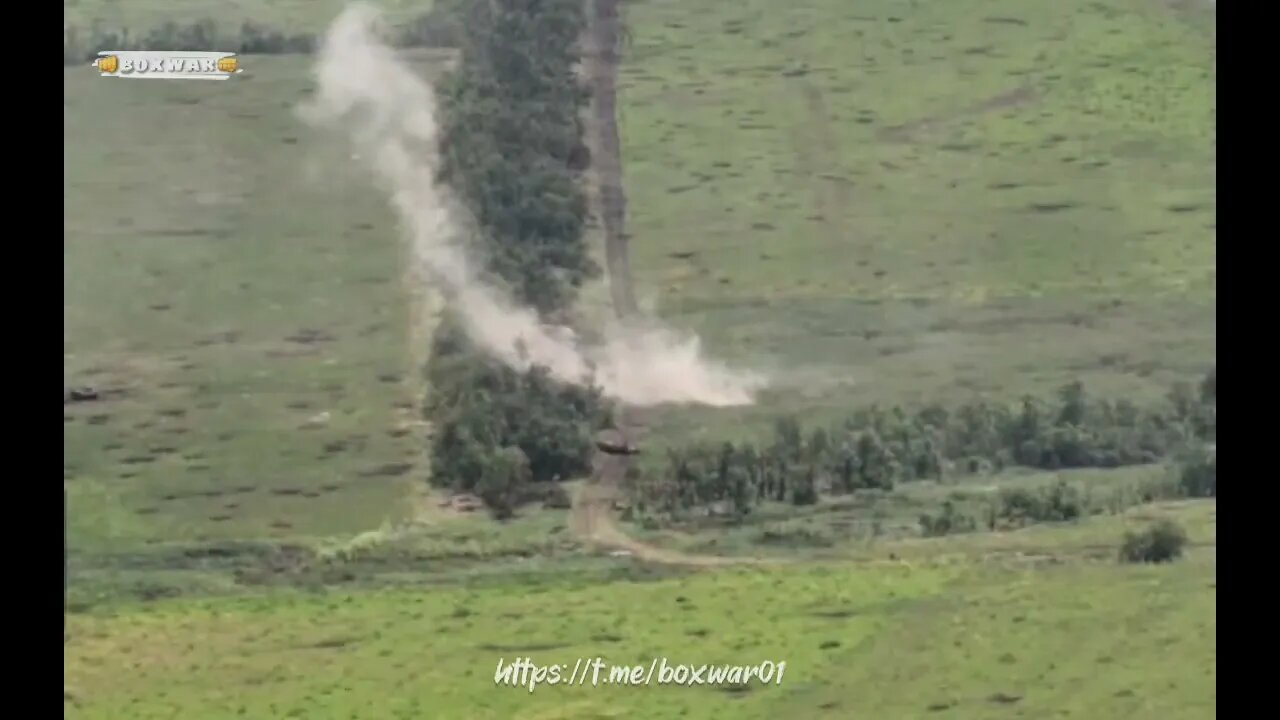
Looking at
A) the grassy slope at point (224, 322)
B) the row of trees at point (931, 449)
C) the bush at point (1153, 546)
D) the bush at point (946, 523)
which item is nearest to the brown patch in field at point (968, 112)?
the row of trees at point (931, 449)

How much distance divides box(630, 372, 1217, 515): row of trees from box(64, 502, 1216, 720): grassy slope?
136mm

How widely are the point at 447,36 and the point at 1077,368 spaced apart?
119 centimetres

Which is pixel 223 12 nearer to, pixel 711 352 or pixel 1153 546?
pixel 711 352

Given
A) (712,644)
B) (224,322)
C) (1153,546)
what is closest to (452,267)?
(224,322)

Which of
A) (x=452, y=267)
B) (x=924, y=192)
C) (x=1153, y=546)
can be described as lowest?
(x=1153, y=546)

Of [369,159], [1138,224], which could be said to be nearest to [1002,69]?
[1138,224]

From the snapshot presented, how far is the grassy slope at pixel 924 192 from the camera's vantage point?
222cm

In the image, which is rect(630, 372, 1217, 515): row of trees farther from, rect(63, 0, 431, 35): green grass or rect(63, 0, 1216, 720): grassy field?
rect(63, 0, 431, 35): green grass

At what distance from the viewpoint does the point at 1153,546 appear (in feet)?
7.18

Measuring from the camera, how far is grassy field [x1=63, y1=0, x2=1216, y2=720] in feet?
6.94

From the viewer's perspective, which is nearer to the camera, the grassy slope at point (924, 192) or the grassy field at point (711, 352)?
the grassy field at point (711, 352)

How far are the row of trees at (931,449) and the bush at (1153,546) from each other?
0.29 feet

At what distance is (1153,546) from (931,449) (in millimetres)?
392

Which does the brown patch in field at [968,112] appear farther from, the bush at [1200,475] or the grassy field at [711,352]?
the bush at [1200,475]
